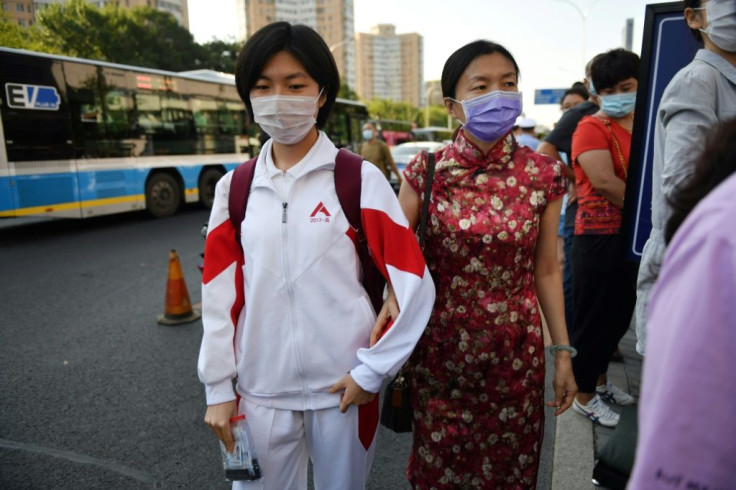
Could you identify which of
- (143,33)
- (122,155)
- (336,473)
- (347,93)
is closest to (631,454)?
(336,473)

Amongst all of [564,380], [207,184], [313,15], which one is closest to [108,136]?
[207,184]

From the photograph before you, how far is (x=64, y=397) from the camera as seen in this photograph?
3.67m

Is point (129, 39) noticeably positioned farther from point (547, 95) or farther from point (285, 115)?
point (285, 115)

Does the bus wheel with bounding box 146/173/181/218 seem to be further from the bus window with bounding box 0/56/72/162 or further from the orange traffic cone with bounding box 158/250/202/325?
the orange traffic cone with bounding box 158/250/202/325

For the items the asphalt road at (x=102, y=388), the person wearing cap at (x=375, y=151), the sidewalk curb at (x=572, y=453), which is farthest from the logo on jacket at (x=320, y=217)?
the person wearing cap at (x=375, y=151)

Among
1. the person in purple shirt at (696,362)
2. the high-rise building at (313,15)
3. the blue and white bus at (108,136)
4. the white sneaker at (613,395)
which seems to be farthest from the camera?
the high-rise building at (313,15)

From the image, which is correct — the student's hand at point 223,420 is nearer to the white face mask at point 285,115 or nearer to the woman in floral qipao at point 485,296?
the woman in floral qipao at point 485,296

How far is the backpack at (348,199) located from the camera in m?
1.63

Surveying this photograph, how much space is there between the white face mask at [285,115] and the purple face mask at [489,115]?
1.77 ft

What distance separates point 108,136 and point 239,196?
1032 cm

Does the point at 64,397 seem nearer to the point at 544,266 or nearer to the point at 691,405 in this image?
the point at 544,266

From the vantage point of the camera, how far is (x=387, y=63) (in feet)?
392

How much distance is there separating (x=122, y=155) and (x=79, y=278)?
196 inches

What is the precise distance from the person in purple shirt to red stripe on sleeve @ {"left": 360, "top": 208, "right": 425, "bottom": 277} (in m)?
1.02
